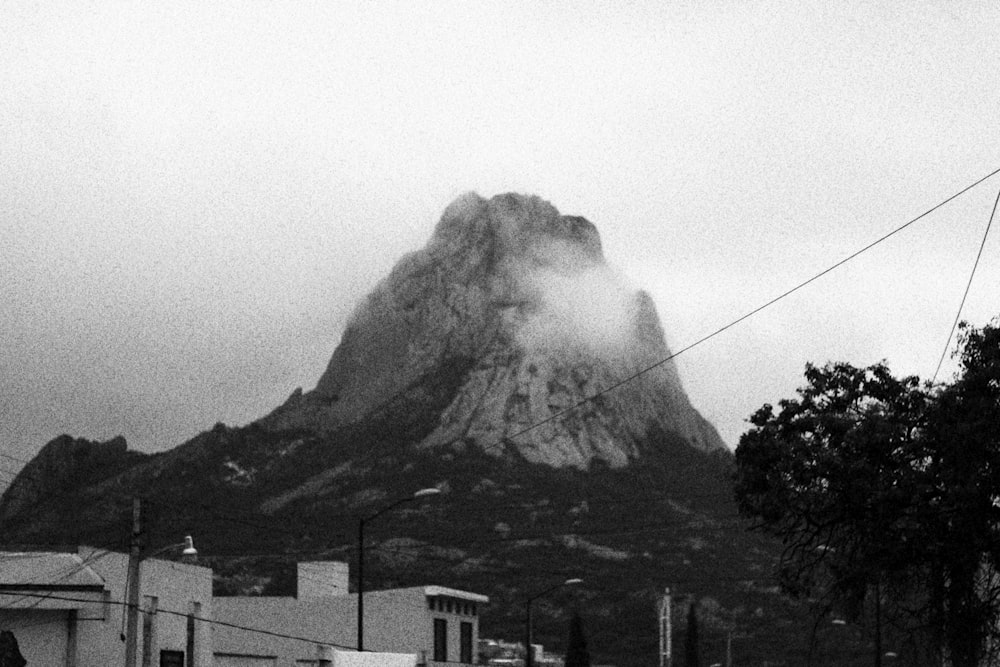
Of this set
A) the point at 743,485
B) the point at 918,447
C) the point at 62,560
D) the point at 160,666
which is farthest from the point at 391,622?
the point at 918,447

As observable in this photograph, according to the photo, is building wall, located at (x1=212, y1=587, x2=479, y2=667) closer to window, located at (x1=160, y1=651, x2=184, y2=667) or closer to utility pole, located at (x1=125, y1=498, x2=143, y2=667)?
window, located at (x1=160, y1=651, x2=184, y2=667)

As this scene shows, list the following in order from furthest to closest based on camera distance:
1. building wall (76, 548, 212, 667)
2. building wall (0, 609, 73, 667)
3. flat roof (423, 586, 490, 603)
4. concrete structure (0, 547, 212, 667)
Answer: flat roof (423, 586, 490, 603) < building wall (76, 548, 212, 667) < concrete structure (0, 547, 212, 667) < building wall (0, 609, 73, 667)

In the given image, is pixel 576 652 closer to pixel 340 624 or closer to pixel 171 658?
pixel 340 624


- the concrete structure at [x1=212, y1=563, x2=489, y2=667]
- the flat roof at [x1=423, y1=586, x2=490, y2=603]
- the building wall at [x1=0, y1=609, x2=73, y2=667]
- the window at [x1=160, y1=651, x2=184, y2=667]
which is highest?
the flat roof at [x1=423, y1=586, x2=490, y2=603]

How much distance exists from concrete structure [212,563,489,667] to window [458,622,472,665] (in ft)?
2.69

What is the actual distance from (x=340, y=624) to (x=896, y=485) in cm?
5536

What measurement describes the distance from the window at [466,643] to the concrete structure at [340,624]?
0.82m

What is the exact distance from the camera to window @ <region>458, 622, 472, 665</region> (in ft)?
322

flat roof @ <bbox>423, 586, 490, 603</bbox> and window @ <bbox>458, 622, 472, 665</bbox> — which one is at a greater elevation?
flat roof @ <bbox>423, 586, 490, 603</bbox>

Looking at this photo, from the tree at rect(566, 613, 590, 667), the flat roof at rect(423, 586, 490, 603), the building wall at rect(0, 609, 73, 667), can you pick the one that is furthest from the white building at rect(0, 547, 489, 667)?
the tree at rect(566, 613, 590, 667)

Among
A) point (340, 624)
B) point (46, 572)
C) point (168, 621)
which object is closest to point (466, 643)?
point (340, 624)

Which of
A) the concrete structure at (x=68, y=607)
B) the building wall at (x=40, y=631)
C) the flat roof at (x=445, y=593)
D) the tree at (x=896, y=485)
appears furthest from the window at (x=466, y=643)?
the tree at (x=896, y=485)

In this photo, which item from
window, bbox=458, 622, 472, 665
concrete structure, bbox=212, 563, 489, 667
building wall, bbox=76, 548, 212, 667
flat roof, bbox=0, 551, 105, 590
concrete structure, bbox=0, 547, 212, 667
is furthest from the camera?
window, bbox=458, 622, 472, 665

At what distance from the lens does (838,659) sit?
176 metres
